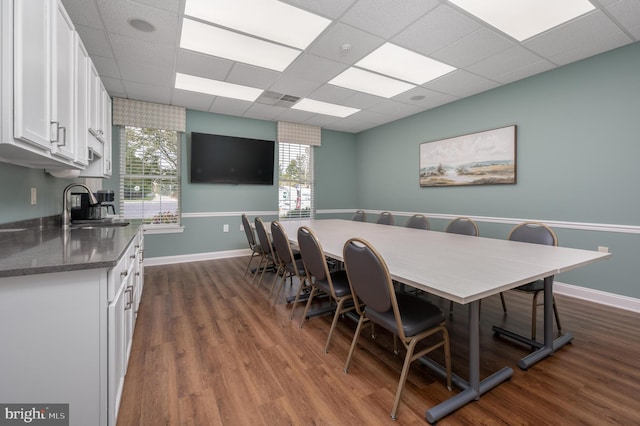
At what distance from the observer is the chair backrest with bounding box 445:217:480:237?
10.1ft

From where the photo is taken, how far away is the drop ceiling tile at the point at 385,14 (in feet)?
7.22

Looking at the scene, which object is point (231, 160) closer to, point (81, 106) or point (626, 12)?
point (81, 106)

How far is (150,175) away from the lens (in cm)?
460

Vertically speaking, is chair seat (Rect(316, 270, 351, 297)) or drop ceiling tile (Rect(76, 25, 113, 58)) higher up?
drop ceiling tile (Rect(76, 25, 113, 58))

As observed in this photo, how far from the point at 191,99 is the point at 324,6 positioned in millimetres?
2872

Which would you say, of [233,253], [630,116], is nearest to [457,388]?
[630,116]

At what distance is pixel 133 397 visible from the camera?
1.59 meters

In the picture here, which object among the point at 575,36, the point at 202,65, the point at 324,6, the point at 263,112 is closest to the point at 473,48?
the point at 575,36

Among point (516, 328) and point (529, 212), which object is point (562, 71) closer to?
point (529, 212)

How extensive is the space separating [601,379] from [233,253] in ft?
15.9

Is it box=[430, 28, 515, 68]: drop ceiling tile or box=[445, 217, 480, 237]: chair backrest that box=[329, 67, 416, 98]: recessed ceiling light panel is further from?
box=[445, 217, 480, 237]: chair backrest

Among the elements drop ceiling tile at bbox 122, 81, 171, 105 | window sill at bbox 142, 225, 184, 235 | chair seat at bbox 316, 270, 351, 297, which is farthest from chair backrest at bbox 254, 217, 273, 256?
drop ceiling tile at bbox 122, 81, 171, 105

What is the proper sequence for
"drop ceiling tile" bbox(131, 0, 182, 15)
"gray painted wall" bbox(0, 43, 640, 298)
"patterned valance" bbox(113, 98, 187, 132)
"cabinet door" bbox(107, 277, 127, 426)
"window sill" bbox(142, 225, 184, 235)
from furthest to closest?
"window sill" bbox(142, 225, 184, 235)
"patterned valance" bbox(113, 98, 187, 132)
"gray painted wall" bbox(0, 43, 640, 298)
"drop ceiling tile" bbox(131, 0, 182, 15)
"cabinet door" bbox(107, 277, 127, 426)

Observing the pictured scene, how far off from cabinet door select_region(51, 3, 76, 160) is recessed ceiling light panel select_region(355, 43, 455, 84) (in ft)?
8.19
